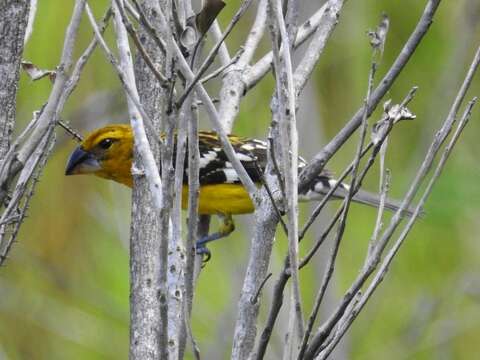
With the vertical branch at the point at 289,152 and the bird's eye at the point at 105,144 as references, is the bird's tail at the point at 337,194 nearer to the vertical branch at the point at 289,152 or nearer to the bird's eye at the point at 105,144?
the bird's eye at the point at 105,144

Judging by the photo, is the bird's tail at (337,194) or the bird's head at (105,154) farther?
the bird's head at (105,154)

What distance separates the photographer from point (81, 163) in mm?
5832

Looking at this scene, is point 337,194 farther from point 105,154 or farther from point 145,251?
point 145,251

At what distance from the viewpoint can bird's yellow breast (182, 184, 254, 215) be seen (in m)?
5.96

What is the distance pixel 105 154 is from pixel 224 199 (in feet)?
2.38

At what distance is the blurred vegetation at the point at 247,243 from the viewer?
7.40 metres

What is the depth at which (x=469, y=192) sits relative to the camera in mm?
6039

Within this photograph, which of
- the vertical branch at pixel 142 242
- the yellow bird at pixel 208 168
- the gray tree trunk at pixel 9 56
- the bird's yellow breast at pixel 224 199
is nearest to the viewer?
the vertical branch at pixel 142 242

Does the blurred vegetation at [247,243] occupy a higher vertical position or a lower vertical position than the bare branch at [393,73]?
lower

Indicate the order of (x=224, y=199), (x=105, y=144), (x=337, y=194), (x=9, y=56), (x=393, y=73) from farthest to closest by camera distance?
(x=224, y=199) → (x=105, y=144) → (x=337, y=194) → (x=9, y=56) → (x=393, y=73)

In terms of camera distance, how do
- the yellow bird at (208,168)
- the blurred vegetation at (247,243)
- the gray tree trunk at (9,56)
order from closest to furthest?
1. the gray tree trunk at (9,56)
2. the yellow bird at (208,168)
3. the blurred vegetation at (247,243)

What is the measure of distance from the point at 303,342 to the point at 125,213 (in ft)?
17.4

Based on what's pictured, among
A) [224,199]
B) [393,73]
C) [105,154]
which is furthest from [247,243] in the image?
[393,73]

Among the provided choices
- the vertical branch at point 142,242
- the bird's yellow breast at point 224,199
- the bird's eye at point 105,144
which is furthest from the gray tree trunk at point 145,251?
the bird's yellow breast at point 224,199
